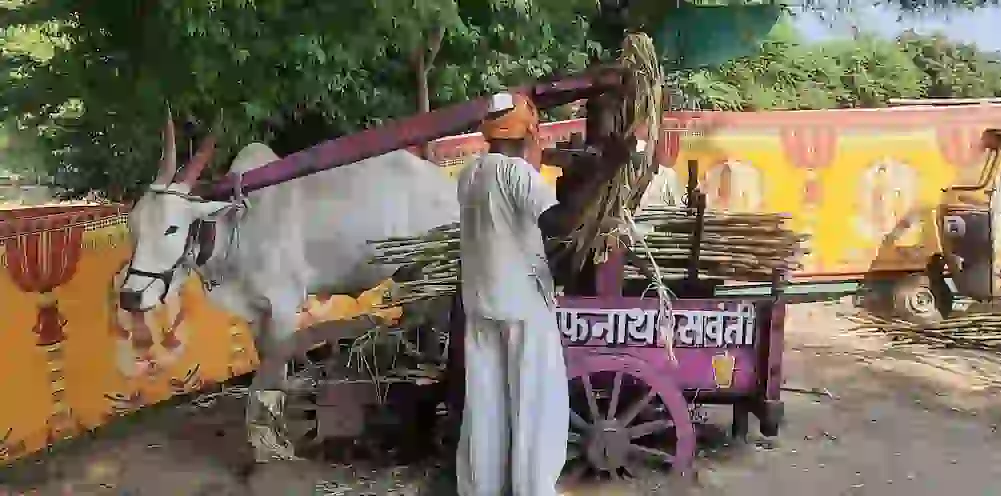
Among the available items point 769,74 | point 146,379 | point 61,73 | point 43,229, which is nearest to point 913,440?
point 146,379

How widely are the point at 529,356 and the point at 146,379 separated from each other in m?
3.58

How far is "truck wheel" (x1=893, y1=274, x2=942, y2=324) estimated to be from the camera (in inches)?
371

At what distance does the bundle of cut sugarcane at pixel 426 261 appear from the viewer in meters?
5.12

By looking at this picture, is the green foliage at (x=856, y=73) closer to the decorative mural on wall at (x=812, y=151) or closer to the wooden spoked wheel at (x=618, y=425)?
the decorative mural on wall at (x=812, y=151)

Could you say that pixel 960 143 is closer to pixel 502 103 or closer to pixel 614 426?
pixel 614 426

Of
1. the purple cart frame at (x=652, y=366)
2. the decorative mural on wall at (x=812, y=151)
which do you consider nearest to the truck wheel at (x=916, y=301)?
the decorative mural on wall at (x=812, y=151)

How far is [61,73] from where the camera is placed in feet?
22.5

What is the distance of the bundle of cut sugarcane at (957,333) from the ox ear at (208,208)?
610cm

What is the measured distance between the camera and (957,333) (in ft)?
27.8

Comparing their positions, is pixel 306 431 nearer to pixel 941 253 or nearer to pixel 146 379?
pixel 146 379

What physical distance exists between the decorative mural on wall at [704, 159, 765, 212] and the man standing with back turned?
7028mm

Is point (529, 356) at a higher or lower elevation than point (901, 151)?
lower

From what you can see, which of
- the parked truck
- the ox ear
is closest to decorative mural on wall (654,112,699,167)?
the parked truck

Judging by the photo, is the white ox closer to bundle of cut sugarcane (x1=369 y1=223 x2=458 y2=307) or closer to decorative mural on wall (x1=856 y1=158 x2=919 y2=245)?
bundle of cut sugarcane (x1=369 y1=223 x2=458 y2=307)
